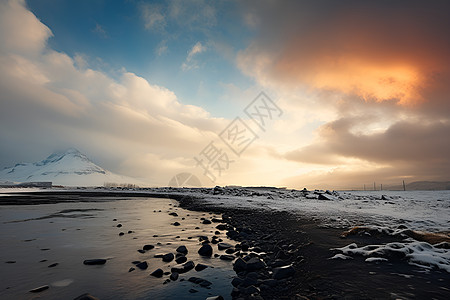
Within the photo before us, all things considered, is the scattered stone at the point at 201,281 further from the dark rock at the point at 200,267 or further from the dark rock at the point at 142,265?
the dark rock at the point at 142,265

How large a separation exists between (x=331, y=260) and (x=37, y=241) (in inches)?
473

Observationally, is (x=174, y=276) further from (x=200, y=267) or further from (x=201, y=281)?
(x=200, y=267)

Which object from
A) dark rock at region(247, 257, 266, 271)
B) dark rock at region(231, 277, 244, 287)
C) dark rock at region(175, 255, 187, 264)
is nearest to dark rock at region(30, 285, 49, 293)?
dark rock at region(175, 255, 187, 264)

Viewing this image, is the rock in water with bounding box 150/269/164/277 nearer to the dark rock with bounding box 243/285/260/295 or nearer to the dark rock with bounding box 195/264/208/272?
the dark rock with bounding box 195/264/208/272

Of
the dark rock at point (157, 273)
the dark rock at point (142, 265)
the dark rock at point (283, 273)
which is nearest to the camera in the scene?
the dark rock at point (283, 273)

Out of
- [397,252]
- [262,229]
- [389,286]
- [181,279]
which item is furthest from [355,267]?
[262,229]

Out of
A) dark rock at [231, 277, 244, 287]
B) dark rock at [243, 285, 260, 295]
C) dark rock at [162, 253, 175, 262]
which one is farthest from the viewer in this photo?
dark rock at [162, 253, 175, 262]

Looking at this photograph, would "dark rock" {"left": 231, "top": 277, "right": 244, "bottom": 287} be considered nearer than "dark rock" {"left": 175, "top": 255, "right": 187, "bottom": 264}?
Yes

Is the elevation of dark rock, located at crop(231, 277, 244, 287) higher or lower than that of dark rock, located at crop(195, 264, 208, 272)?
higher

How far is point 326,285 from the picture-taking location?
4750 mm

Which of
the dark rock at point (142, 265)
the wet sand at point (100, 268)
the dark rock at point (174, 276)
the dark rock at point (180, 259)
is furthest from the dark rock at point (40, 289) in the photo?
the dark rock at point (180, 259)

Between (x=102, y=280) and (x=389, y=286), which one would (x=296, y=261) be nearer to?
(x=389, y=286)

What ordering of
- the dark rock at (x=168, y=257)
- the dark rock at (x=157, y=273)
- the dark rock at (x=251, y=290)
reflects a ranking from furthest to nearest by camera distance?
the dark rock at (x=168, y=257) → the dark rock at (x=157, y=273) → the dark rock at (x=251, y=290)

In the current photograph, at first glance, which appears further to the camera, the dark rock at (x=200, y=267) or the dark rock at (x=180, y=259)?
the dark rock at (x=180, y=259)
